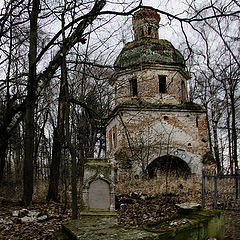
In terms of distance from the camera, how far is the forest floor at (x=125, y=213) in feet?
20.5

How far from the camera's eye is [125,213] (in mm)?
9461

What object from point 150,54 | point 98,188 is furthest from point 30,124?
point 150,54

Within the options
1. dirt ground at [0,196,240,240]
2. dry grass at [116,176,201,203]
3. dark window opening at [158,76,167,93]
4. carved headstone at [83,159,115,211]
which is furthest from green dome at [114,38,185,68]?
carved headstone at [83,159,115,211]

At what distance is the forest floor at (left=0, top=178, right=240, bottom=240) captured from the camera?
6.26 meters

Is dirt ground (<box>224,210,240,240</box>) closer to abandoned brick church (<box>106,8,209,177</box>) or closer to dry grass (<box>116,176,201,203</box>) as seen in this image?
dry grass (<box>116,176,201,203</box>)

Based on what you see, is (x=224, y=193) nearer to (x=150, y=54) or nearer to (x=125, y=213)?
(x=125, y=213)

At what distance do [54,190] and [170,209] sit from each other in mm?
4416

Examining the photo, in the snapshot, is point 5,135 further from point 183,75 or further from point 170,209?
point 183,75

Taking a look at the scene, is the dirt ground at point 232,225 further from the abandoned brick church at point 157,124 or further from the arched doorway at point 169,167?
the arched doorway at point 169,167

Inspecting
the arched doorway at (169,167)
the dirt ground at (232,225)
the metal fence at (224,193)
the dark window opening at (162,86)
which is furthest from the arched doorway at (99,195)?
the dark window opening at (162,86)

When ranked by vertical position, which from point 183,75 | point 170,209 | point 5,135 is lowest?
point 170,209

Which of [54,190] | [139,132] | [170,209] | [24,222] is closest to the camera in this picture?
[24,222]

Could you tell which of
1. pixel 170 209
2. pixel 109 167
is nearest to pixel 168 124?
pixel 170 209

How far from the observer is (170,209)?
32.3 ft
